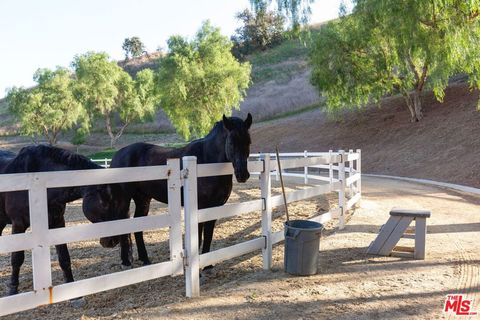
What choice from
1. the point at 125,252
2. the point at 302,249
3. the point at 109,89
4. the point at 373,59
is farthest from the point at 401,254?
the point at 109,89

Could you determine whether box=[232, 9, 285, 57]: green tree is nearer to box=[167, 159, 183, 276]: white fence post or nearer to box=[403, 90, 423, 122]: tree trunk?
box=[403, 90, 423, 122]: tree trunk

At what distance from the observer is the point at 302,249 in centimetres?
496

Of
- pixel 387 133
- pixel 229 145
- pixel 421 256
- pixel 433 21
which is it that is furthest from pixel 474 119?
pixel 229 145

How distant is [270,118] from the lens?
162ft

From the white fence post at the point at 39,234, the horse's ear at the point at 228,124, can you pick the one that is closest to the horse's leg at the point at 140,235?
the horse's ear at the point at 228,124

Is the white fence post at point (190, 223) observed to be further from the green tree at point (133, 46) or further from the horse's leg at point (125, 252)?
the green tree at point (133, 46)

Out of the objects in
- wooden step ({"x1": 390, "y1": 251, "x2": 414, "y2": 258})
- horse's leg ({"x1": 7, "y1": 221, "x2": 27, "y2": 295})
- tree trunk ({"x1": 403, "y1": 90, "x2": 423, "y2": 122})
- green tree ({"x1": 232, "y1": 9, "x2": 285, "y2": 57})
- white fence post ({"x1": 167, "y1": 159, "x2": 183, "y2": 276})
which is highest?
green tree ({"x1": 232, "y1": 9, "x2": 285, "y2": 57})

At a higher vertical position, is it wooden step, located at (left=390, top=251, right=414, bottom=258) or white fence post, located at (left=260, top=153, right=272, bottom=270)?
white fence post, located at (left=260, top=153, right=272, bottom=270)

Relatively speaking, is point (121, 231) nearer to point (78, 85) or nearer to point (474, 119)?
point (474, 119)

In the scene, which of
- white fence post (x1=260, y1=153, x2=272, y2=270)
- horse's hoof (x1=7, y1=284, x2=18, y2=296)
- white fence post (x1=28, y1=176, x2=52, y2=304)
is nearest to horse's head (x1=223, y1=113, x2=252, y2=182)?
white fence post (x1=260, y1=153, x2=272, y2=270)

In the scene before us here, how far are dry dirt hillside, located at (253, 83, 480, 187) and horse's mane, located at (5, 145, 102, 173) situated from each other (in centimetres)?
1472

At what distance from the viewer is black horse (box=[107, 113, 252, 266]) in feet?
17.1

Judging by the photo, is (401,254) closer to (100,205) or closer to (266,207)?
(266,207)

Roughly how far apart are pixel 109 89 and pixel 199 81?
17.7 m
